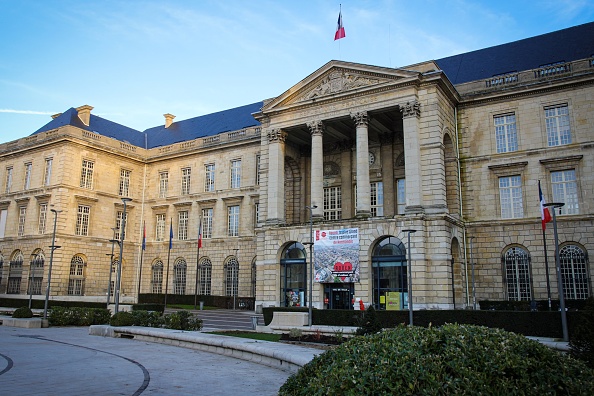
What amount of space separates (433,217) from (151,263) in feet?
109

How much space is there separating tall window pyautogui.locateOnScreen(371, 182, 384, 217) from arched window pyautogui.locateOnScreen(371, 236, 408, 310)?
19.1 ft

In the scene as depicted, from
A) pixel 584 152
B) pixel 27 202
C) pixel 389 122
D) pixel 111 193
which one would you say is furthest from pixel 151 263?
pixel 584 152

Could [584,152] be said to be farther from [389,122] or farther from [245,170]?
[245,170]

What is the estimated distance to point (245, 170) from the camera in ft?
163

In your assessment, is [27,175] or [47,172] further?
[27,175]

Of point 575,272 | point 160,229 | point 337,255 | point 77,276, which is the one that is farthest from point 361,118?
point 77,276

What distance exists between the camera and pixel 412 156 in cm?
3491

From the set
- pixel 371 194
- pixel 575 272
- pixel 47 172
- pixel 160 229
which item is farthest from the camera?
pixel 160 229

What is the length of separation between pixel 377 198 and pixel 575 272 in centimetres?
1514

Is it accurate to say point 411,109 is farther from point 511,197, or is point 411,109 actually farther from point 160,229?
point 160,229

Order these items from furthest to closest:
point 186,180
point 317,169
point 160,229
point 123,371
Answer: point 160,229
point 186,180
point 317,169
point 123,371

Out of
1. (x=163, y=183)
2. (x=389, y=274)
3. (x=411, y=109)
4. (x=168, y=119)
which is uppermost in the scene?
(x=168, y=119)

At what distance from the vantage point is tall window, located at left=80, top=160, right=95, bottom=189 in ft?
165

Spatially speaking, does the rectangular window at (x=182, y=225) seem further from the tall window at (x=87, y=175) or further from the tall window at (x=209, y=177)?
A: the tall window at (x=87, y=175)
